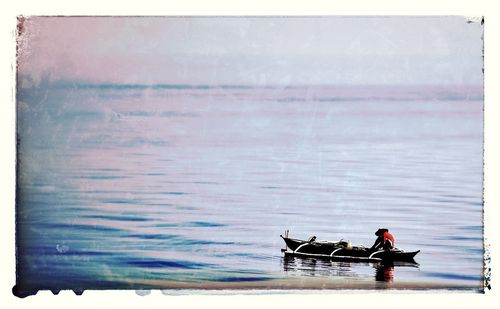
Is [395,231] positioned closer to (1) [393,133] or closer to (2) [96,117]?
(1) [393,133]

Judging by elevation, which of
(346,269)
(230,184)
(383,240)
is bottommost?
(346,269)

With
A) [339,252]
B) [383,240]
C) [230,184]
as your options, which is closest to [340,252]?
[339,252]

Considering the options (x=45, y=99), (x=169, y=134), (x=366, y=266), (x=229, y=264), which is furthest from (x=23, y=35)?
(x=366, y=266)

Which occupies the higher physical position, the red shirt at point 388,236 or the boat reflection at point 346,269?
the red shirt at point 388,236

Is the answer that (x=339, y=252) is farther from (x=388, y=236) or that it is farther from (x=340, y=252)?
(x=388, y=236)

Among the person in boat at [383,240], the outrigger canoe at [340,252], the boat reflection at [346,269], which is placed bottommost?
the boat reflection at [346,269]

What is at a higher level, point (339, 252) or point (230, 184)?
point (230, 184)
